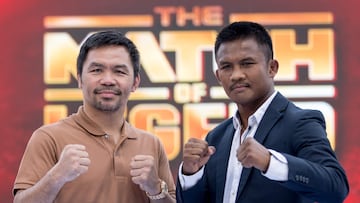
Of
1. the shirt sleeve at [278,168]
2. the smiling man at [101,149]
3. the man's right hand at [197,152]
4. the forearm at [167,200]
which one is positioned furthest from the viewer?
the forearm at [167,200]

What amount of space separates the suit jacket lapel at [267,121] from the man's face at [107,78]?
511mm

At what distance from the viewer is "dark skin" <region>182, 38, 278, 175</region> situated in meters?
2.00

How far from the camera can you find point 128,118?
4395 millimetres

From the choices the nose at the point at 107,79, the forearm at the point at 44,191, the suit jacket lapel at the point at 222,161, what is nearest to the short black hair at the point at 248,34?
the suit jacket lapel at the point at 222,161

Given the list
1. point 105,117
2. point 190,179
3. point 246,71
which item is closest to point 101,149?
point 105,117

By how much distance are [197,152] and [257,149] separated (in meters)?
0.26

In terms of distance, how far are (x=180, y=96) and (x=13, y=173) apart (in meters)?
1.19

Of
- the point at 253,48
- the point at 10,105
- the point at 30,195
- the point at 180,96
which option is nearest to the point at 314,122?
the point at 253,48

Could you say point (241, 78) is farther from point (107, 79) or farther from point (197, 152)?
point (107, 79)

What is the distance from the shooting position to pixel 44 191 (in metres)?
2.09

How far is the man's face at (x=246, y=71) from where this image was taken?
6.63ft

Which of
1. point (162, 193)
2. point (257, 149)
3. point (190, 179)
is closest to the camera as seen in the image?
point (257, 149)

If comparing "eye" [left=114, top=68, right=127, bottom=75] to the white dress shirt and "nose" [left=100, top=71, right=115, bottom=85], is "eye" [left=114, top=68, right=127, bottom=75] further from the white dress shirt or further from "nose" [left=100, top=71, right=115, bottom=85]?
the white dress shirt

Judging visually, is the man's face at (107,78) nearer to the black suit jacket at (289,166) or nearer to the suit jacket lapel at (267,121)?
the black suit jacket at (289,166)
